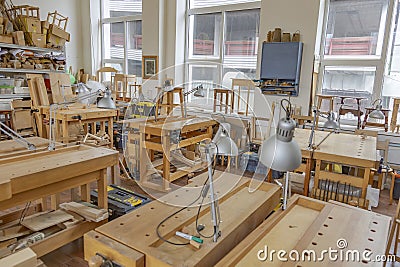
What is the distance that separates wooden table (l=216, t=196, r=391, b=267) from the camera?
1.02 m

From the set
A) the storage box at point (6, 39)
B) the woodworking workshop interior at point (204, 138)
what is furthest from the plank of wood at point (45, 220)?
the storage box at point (6, 39)

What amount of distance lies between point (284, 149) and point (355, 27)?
439 cm

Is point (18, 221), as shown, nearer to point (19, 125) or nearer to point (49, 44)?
point (19, 125)

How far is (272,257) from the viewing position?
104 centimetres

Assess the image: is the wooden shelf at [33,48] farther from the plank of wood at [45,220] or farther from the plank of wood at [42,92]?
the plank of wood at [45,220]

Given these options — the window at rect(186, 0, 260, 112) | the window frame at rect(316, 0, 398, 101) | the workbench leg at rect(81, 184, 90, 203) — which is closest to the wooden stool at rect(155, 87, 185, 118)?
the workbench leg at rect(81, 184, 90, 203)

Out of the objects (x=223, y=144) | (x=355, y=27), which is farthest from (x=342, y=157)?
(x=355, y=27)

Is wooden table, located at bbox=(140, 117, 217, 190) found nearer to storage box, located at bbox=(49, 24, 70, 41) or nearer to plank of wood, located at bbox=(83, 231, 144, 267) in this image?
plank of wood, located at bbox=(83, 231, 144, 267)

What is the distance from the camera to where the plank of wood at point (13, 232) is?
2037 millimetres

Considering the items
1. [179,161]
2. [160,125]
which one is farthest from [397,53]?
[179,161]

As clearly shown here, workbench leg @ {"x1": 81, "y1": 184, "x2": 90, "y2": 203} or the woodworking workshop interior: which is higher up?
the woodworking workshop interior

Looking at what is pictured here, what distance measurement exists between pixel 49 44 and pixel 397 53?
246 inches

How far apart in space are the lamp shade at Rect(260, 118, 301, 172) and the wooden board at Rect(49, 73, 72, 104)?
5213mm

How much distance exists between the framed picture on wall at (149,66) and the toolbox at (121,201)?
391cm
